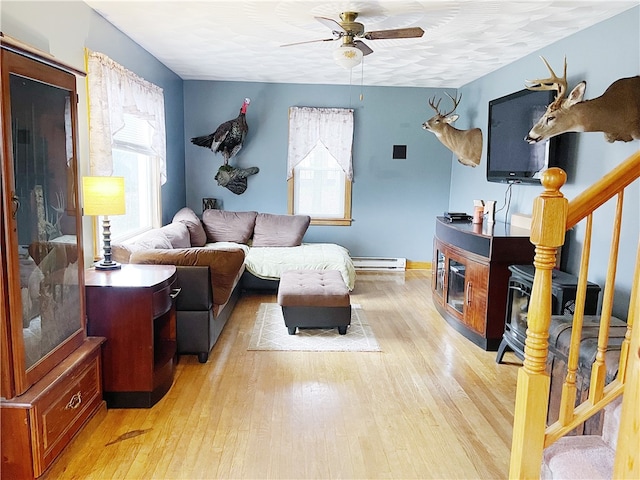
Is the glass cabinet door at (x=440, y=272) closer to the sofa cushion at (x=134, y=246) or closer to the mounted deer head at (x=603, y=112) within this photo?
the mounted deer head at (x=603, y=112)

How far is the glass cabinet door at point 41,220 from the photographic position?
71.8 inches

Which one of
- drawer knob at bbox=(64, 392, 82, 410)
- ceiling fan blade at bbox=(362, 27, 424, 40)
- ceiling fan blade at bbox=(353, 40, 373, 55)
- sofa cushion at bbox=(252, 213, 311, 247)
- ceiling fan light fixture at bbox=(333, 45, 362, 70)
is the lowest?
drawer knob at bbox=(64, 392, 82, 410)

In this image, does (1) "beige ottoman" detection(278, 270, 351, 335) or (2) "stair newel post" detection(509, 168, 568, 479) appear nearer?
(2) "stair newel post" detection(509, 168, 568, 479)

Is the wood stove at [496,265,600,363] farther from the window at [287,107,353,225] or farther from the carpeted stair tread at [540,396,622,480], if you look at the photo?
the window at [287,107,353,225]

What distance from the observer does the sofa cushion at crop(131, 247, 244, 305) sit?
3.20 meters

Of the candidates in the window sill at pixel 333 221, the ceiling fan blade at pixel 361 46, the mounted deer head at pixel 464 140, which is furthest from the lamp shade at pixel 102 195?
the window sill at pixel 333 221

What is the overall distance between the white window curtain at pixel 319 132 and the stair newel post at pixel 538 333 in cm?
490

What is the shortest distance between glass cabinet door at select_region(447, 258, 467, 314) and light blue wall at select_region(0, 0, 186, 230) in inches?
120

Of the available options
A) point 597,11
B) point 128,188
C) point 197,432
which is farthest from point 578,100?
point 128,188

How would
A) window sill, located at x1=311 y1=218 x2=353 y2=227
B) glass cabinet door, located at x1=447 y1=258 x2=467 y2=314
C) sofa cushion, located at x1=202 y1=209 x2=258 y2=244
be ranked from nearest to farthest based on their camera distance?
glass cabinet door, located at x1=447 y1=258 x2=467 y2=314
sofa cushion, located at x1=202 y1=209 x2=258 y2=244
window sill, located at x1=311 y1=218 x2=353 y2=227

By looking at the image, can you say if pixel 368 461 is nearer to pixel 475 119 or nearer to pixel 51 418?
pixel 51 418

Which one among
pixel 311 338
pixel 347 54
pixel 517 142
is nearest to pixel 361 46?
pixel 347 54

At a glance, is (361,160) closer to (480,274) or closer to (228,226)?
(228,226)

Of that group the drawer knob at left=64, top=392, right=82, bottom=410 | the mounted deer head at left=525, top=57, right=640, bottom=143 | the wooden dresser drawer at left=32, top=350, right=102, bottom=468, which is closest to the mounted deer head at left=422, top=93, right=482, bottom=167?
the mounted deer head at left=525, top=57, right=640, bottom=143
